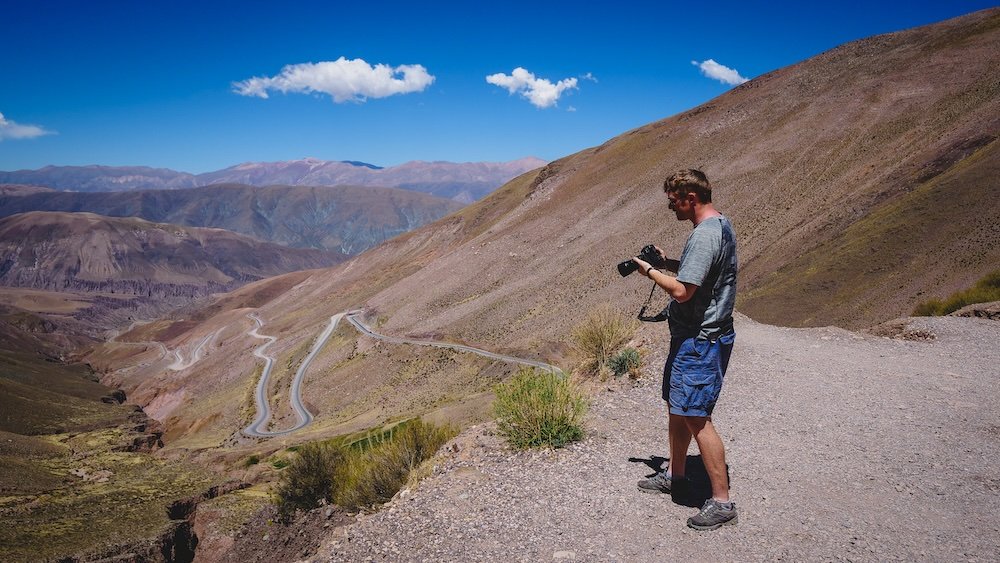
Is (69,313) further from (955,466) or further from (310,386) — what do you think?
(955,466)

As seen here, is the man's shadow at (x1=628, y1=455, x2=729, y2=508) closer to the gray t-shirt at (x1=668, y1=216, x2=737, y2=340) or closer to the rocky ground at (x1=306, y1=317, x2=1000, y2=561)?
the rocky ground at (x1=306, y1=317, x2=1000, y2=561)

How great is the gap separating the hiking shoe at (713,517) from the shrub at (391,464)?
3851mm

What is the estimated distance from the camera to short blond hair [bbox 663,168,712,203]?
461 centimetres

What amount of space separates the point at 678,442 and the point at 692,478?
81 centimetres

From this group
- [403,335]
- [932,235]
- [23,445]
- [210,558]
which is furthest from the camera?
[403,335]

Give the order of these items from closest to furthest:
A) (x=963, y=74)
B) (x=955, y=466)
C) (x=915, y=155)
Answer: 1. (x=955, y=466)
2. (x=915, y=155)
3. (x=963, y=74)

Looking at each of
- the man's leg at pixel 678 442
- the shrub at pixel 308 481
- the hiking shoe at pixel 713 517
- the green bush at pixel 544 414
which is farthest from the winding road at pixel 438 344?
the hiking shoe at pixel 713 517

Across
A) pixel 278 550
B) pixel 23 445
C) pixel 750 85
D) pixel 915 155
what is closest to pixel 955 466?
pixel 278 550

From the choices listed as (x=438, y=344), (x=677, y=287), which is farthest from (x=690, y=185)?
(x=438, y=344)

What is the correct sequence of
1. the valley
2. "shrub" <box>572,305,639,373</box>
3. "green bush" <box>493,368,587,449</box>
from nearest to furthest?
the valley < "green bush" <box>493,368,587,449</box> < "shrub" <box>572,305,639,373</box>

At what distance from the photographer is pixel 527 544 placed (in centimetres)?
475

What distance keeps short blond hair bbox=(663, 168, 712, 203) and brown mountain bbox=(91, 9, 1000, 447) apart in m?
6.71

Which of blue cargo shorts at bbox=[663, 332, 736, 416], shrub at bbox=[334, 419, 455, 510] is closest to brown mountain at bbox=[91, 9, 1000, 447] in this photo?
shrub at bbox=[334, 419, 455, 510]

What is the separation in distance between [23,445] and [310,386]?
67.3ft
